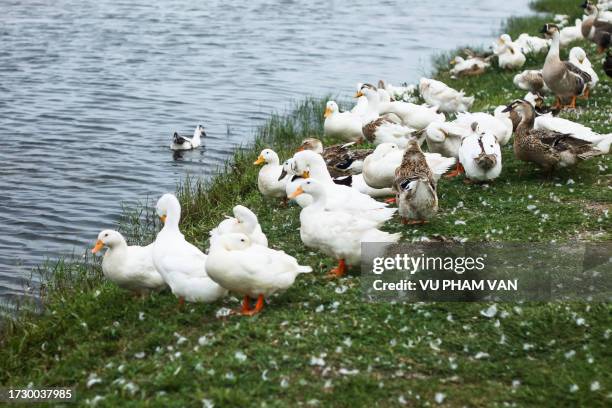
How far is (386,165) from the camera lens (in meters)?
11.0

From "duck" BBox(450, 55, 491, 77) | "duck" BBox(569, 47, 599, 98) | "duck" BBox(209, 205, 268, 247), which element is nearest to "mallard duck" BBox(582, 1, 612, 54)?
"duck" BBox(450, 55, 491, 77)

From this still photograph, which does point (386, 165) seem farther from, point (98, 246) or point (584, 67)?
point (584, 67)

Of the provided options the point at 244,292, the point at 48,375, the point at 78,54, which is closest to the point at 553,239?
the point at 244,292

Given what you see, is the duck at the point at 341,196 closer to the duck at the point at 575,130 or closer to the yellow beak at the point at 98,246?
the yellow beak at the point at 98,246

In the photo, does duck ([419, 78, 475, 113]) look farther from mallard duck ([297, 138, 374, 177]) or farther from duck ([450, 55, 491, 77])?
mallard duck ([297, 138, 374, 177])

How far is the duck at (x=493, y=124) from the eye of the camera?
13039 mm

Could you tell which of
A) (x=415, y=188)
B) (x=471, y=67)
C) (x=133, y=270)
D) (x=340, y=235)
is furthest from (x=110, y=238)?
(x=471, y=67)

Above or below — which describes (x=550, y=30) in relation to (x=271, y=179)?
above

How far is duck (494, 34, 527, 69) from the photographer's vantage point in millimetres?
21375

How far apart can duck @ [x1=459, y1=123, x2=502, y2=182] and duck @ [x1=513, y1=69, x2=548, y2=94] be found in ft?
21.0

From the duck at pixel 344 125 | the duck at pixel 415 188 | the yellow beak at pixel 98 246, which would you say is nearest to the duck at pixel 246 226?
the yellow beak at pixel 98 246

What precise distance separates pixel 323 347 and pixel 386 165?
4345mm

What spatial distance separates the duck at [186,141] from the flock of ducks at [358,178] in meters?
0.03

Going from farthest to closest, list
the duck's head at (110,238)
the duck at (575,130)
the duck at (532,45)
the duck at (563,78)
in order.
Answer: the duck at (532,45), the duck at (563,78), the duck at (575,130), the duck's head at (110,238)
